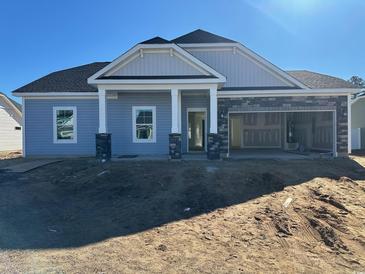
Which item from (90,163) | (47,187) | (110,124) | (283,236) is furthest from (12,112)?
(283,236)

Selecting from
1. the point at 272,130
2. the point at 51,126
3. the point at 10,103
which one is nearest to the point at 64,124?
the point at 51,126

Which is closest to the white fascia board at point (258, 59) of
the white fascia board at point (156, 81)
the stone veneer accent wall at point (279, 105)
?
the stone veneer accent wall at point (279, 105)

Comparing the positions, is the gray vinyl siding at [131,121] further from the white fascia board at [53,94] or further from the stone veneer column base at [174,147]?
the stone veneer column base at [174,147]

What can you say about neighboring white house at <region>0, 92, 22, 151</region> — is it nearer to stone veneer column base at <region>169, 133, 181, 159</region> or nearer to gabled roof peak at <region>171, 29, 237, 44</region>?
gabled roof peak at <region>171, 29, 237, 44</region>

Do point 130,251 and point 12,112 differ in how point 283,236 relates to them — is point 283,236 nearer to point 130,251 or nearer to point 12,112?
point 130,251

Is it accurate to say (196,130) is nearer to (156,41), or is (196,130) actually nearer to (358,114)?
(156,41)

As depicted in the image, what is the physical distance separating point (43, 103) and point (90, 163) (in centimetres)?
506

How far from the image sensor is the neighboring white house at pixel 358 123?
74.7 ft

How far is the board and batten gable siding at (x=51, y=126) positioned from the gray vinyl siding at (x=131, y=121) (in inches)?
38.6

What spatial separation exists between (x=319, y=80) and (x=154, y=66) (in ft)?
30.7

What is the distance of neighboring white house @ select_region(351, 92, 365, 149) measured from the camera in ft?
74.7

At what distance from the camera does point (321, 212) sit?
287 inches

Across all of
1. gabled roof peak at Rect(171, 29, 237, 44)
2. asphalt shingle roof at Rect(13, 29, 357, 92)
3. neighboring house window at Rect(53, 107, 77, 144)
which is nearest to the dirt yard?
neighboring house window at Rect(53, 107, 77, 144)

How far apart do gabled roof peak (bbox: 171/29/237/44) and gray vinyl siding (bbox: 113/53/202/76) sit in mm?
3532
